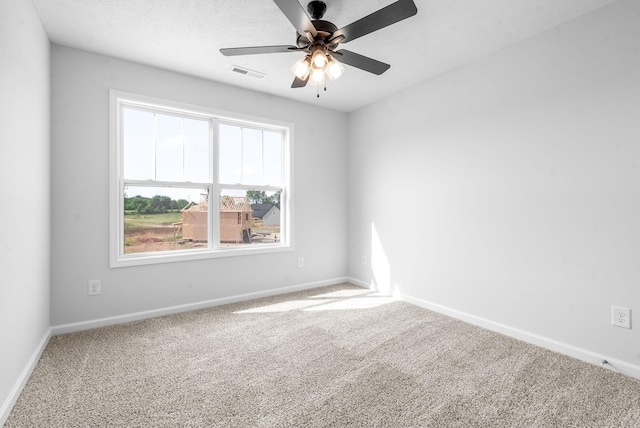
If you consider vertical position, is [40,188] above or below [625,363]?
above

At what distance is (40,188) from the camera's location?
2.37 m

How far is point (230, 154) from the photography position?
377 centimetres

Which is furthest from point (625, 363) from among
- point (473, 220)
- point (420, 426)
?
point (420, 426)

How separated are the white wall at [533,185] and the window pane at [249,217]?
160cm

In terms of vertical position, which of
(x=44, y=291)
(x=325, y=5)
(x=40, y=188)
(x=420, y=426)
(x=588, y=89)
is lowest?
(x=420, y=426)

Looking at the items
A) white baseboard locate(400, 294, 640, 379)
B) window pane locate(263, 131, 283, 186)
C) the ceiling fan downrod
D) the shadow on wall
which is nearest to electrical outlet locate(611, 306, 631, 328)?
white baseboard locate(400, 294, 640, 379)

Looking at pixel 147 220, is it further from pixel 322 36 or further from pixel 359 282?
pixel 359 282

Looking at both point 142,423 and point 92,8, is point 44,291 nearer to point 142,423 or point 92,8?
point 142,423

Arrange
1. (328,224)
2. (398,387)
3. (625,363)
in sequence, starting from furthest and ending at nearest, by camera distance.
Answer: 1. (328,224)
2. (625,363)
3. (398,387)

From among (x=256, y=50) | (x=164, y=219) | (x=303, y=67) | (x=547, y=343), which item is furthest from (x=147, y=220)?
(x=547, y=343)

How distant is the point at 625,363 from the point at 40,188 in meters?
4.42

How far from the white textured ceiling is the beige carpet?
256 cm

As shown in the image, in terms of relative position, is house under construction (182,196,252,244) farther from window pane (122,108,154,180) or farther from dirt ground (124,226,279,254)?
window pane (122,108,154,180)

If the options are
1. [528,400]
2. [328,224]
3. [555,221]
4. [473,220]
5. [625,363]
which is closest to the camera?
[528,400]
